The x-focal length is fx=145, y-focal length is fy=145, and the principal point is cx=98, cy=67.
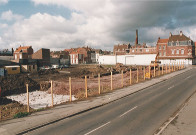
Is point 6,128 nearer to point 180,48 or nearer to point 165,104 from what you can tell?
point 165,104

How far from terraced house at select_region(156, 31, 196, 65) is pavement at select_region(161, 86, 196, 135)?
5914 centimetres

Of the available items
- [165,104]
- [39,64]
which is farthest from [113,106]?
[39,64]

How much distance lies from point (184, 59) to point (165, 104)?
59198 millimetres

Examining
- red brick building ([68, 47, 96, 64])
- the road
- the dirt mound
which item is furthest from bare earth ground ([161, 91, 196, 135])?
red brick building ([68, 47, 96, 64])

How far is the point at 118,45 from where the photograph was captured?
3935 inches

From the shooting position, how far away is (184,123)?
920 cm

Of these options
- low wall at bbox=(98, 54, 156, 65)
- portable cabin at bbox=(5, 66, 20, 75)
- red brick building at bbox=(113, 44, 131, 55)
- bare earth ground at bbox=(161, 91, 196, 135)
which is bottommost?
bare earth ground at bbox=(161, 91, 196, 135)

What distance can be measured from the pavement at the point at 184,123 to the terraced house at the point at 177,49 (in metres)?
59.1

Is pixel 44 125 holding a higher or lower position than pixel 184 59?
lower

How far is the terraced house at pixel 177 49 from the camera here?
2476 inches

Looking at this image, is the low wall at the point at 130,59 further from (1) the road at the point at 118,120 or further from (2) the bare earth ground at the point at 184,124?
(2) the bare earth ground at the point at 184,124

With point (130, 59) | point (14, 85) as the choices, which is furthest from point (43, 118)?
point (130, 59)

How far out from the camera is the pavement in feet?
26.6

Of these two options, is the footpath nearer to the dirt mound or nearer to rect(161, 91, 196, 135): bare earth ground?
rect(161, 91, 196, 135): bare earth ground
